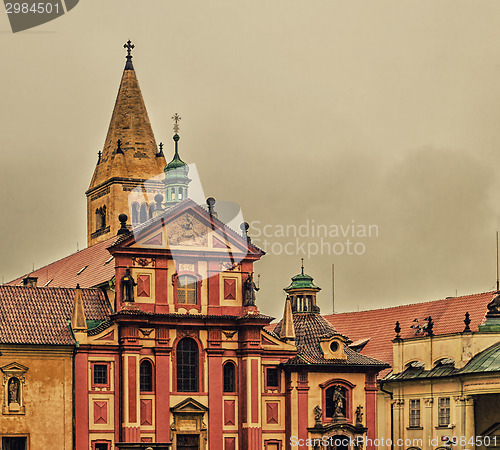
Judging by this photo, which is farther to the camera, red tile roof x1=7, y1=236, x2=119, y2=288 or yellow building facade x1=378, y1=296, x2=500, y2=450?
red tile roof x1=7, y1=236, x2=119, y2=288

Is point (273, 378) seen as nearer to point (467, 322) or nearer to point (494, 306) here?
point (467, 322)

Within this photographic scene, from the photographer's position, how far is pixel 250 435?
78.9 meters

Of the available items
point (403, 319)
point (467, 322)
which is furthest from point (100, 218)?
point (467, 322)

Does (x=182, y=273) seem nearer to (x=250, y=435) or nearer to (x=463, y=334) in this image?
(x=250, y=435)

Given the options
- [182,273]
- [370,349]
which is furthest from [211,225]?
[370,349]

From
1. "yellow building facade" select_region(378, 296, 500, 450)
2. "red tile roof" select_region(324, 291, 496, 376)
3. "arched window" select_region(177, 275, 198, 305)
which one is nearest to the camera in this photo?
"arched window" select_region(177, 275, 198, 305)

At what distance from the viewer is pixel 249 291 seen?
264ft

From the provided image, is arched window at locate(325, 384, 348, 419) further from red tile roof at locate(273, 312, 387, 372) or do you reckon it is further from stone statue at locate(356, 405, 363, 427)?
red tile roof at locate(273, 312, 387, 372)

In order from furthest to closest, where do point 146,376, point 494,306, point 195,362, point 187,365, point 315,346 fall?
point 494,306 < point 315,346 < point 195,362 < point 187,365 < point 146,376

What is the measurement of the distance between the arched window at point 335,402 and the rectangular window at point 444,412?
6226 millimetres

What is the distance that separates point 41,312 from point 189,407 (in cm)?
965

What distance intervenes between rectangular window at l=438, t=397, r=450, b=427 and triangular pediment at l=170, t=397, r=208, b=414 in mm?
15139

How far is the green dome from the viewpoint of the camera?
302ft

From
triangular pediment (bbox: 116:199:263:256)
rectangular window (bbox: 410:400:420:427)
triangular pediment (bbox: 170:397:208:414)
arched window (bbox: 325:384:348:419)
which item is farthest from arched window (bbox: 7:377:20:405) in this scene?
rectangular window (bbox: 410:400:420:427)
